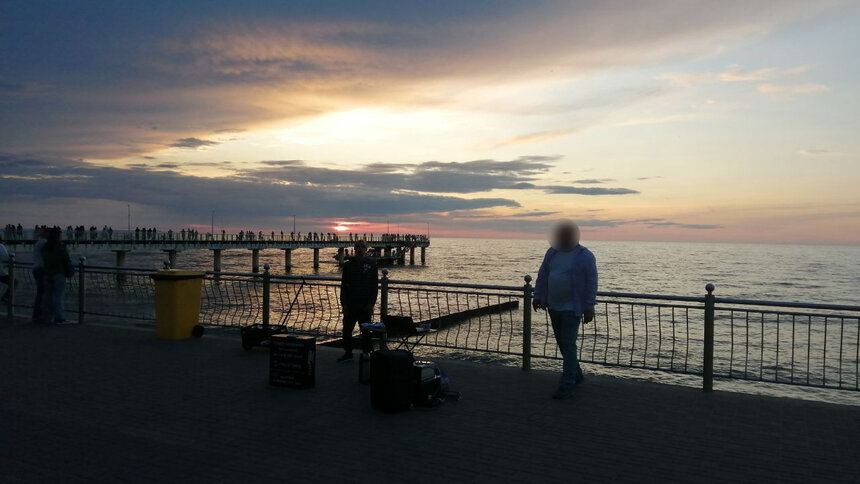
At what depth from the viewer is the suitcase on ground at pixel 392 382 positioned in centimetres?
699

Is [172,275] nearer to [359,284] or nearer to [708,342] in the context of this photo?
[359,284]

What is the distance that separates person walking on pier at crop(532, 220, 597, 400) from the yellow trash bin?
24.3ft

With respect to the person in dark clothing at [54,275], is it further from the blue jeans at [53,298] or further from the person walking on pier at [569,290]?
the person walking on pier at [569,290]

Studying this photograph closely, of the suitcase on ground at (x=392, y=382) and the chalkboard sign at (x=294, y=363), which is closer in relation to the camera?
the suitcase on ground at (x=392, y=382)

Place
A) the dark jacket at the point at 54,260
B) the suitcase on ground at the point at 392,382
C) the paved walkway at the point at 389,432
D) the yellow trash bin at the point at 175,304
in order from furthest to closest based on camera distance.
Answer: the dark jacket at the point at 54,260 → the yellow trash bin at the point at 175,304 → the suitcase on ground at the point at 392,382 → the paved walkway at the point at 389,432

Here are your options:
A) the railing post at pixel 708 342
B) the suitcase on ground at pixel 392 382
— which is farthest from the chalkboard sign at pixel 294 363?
the railing post at pixel 708 342

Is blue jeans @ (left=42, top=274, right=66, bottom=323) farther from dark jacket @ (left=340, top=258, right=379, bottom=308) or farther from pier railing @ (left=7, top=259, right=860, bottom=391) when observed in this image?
dark jacket @ (left=340, top=258, right=379, bottom=308)

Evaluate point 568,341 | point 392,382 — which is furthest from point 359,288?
point 568,341

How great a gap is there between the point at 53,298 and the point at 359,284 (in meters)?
8.55

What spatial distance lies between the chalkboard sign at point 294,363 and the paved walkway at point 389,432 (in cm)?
17

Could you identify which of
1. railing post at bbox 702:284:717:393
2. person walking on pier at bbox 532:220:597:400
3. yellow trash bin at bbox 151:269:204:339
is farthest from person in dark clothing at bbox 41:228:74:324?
railing post at bbox 702:284:717:393

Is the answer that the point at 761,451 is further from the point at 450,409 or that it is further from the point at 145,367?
the point at 145,367

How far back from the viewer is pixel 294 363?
8094 mm

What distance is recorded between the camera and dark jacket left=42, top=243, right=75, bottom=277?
1366 cm
